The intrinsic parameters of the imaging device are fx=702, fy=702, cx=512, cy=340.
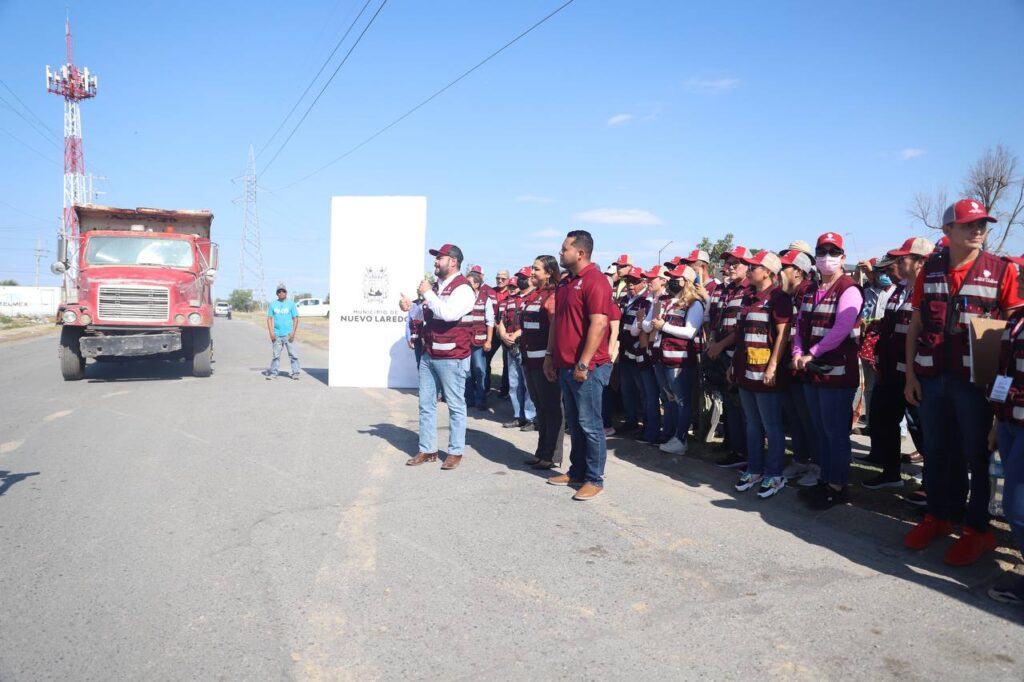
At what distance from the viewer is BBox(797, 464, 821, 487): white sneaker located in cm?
603

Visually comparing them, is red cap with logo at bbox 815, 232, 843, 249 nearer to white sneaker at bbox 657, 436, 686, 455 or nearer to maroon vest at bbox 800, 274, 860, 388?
maroon vest at bbox 800, 274, 860, 388

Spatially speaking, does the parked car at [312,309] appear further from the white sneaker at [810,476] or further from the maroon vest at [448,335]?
the white sneaker at [810,476]

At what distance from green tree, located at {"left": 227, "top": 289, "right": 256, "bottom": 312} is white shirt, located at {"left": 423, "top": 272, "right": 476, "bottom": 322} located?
305 ft

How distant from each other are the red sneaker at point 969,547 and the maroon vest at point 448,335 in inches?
169

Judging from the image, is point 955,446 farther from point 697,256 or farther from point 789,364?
point 697,256

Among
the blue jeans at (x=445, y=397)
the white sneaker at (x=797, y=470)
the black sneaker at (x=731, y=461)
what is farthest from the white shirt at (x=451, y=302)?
the white sneaker at (x=797, y=470)

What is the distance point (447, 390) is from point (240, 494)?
6.97 feet

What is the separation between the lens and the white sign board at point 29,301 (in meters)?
60.3

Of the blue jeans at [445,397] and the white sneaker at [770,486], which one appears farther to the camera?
the blue jeans at [445,397]

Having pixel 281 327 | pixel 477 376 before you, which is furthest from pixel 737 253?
pixel 281 327

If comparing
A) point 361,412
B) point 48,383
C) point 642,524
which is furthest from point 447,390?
point 48,383

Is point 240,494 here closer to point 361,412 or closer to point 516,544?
point 516,544

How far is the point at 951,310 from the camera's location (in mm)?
4441

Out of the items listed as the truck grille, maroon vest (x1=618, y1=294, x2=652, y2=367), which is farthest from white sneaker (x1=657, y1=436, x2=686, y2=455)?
the truck grille
